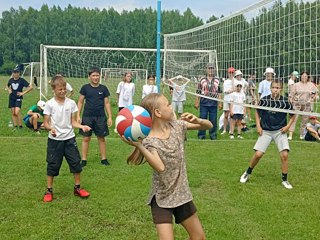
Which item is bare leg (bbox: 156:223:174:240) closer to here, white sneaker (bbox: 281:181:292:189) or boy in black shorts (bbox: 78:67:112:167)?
white sneaker (bbox: 281:181:292:189)

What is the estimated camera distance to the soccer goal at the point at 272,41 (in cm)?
687

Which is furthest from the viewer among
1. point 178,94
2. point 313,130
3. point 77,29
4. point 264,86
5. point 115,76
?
point 77,29

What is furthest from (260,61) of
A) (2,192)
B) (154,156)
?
(154,156)

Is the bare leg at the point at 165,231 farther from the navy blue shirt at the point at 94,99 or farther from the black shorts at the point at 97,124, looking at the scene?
the navy blue shirt at the point at 94,99

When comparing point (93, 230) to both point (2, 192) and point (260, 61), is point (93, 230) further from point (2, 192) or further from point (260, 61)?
point (260, 61)

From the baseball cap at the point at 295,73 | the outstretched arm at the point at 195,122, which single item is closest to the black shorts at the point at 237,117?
the baseball cap at the point at 295,73

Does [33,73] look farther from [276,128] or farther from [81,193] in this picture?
[276,128]

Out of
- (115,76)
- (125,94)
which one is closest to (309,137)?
(125,94)

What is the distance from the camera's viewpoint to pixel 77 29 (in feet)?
262

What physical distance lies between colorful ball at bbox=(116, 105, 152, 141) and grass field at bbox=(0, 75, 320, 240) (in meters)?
1.71

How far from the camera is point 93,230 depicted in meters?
5.06

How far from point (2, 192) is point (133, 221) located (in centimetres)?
219

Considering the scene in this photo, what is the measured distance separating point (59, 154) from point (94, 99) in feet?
7.10

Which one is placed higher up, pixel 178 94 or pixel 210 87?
pixel 210 87
